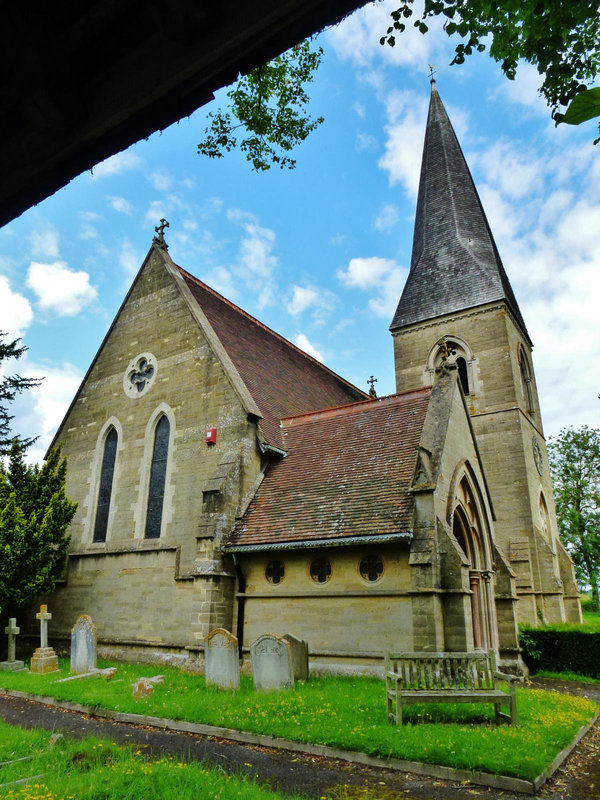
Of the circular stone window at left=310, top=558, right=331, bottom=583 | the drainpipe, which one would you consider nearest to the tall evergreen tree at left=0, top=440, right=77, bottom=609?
the drainpipe

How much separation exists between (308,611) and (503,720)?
16.8 feet

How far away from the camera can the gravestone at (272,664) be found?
1015 cm

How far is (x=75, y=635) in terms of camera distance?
13000 mm

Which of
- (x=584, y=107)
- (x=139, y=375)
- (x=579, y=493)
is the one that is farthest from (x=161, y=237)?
(x=579, y=493)

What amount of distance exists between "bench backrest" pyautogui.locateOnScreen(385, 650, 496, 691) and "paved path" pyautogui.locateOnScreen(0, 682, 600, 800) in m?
1.51

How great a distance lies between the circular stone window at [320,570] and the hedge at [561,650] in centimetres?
749

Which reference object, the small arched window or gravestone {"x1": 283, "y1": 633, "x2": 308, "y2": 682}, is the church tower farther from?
gravestone {"x1": 283, "y1": 633, "x2": 308, "y2": 682}

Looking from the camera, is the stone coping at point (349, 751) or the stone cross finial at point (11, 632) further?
the stone cross finial at point (11, 632)

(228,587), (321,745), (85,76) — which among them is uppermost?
(85,76)

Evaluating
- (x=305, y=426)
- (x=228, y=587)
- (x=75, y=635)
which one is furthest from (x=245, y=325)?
(x=75, y=635)

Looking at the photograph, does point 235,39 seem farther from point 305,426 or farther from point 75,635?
point 305,426

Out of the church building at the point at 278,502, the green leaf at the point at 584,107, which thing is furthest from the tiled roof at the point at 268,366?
the green leaf at the point at 584,107

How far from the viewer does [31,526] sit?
15.2m

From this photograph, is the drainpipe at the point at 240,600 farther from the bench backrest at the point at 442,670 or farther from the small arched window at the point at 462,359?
the small arched window at the point at 462,359
